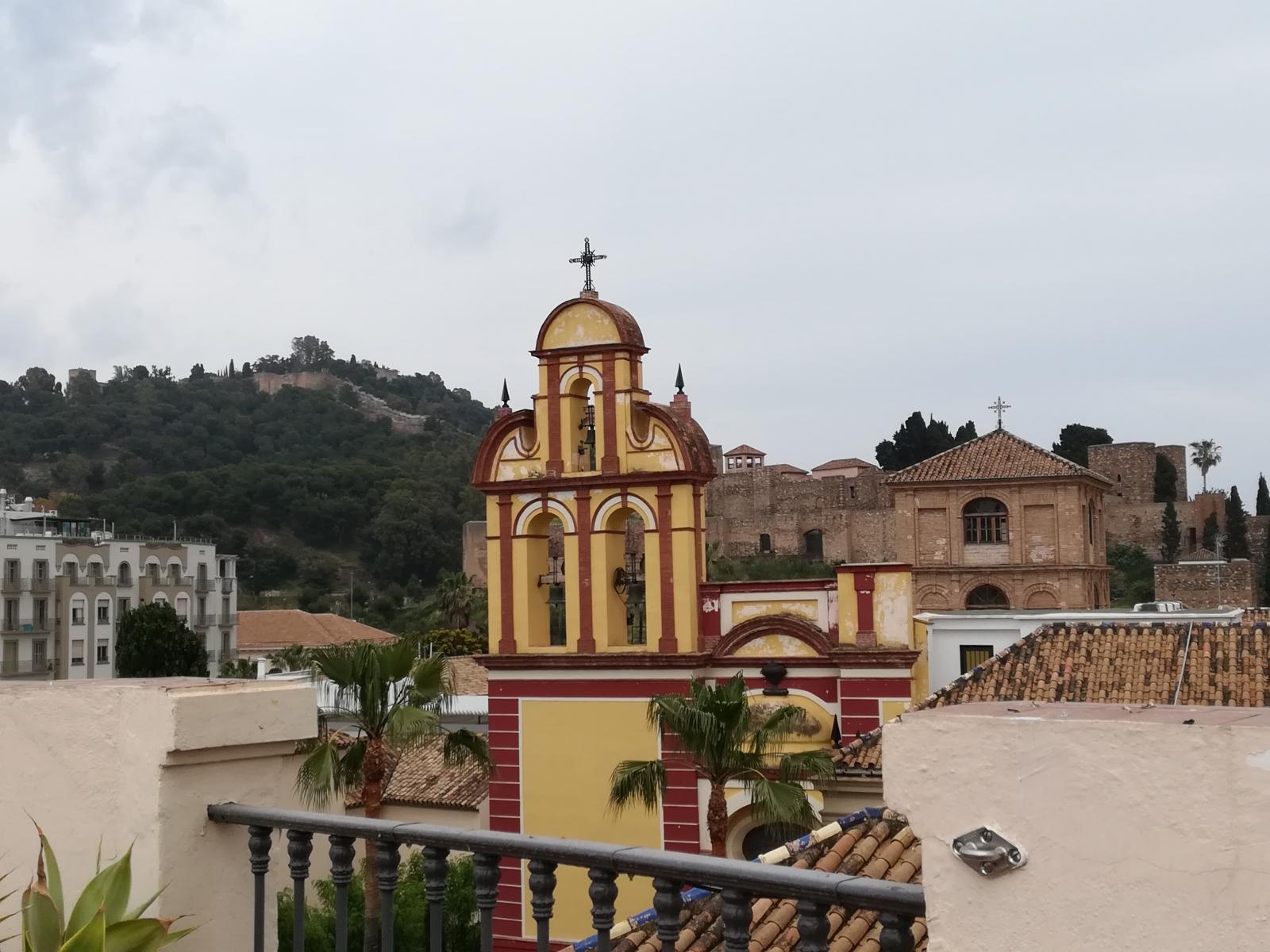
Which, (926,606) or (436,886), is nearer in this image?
A: (436,886)

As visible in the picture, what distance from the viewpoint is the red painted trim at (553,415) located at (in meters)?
16.0

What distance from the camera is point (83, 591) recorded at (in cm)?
5012

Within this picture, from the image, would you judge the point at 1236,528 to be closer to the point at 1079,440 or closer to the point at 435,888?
the point at 1079,440

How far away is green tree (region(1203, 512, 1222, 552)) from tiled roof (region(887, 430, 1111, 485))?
27560 millimetres

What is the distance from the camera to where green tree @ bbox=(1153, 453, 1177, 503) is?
203 feet

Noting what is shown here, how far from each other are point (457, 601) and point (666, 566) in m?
31.8

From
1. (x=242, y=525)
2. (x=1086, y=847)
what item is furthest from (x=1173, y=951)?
(x=242, y=525)

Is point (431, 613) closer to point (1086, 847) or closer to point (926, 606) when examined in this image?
point (926, 606)

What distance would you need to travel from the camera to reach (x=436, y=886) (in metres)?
3.08

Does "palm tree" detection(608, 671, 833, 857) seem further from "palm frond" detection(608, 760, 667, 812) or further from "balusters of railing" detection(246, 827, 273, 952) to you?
"balusters of railing" detection(246, 827, 273, 952)

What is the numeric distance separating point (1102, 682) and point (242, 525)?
68.5 metres

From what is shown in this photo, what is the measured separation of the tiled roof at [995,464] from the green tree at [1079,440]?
100 ft

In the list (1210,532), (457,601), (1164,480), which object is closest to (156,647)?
(457,601)

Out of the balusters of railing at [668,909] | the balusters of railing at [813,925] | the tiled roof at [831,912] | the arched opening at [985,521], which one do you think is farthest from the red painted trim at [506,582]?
the arched opening at [985,521]
